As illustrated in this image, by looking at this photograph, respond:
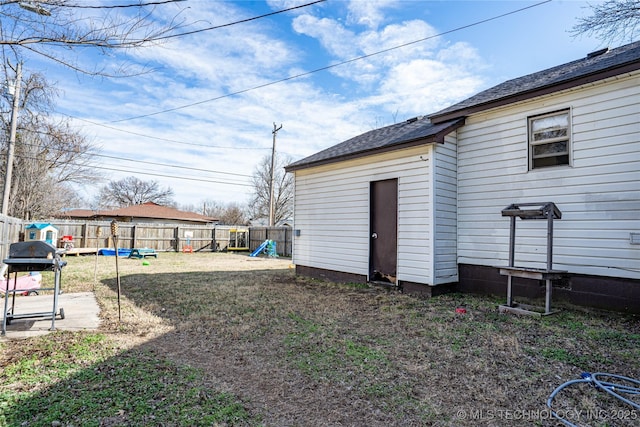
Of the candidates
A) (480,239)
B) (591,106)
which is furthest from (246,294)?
(591,106)

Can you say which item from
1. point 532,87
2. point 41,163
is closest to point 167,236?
point 41,163

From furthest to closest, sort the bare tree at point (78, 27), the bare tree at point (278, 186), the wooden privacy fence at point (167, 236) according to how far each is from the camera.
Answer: the bare tree at point (278, 186)
the wooden privacy fence at point (167, 236)
the bare tree at point (78, 27)

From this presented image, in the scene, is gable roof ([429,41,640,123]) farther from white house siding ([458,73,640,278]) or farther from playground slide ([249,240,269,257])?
playground slide ([249,240,269,257])

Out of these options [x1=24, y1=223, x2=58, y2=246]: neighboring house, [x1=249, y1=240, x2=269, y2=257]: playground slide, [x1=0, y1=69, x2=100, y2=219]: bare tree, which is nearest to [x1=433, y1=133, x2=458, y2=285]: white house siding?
[x1=249, y1=240, x2=269, y2=257]: playground slide

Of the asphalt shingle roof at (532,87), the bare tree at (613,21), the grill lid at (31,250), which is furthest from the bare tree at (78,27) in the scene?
the bare tree at (613,21)

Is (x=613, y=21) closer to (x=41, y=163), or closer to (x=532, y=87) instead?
(x=532, y=87)

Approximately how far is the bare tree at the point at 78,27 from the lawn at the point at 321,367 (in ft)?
11.1

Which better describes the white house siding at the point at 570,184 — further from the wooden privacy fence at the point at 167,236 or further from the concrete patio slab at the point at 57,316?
the wooden privacy fence at the point at 167,236

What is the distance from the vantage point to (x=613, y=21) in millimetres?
7008

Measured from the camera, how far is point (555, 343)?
3.54m

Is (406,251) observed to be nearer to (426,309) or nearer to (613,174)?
(426,309)

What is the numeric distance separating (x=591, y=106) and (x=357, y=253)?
492 cm

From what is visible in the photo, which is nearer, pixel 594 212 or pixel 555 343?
pixel 555 343

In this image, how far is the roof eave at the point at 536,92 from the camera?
4.50m
